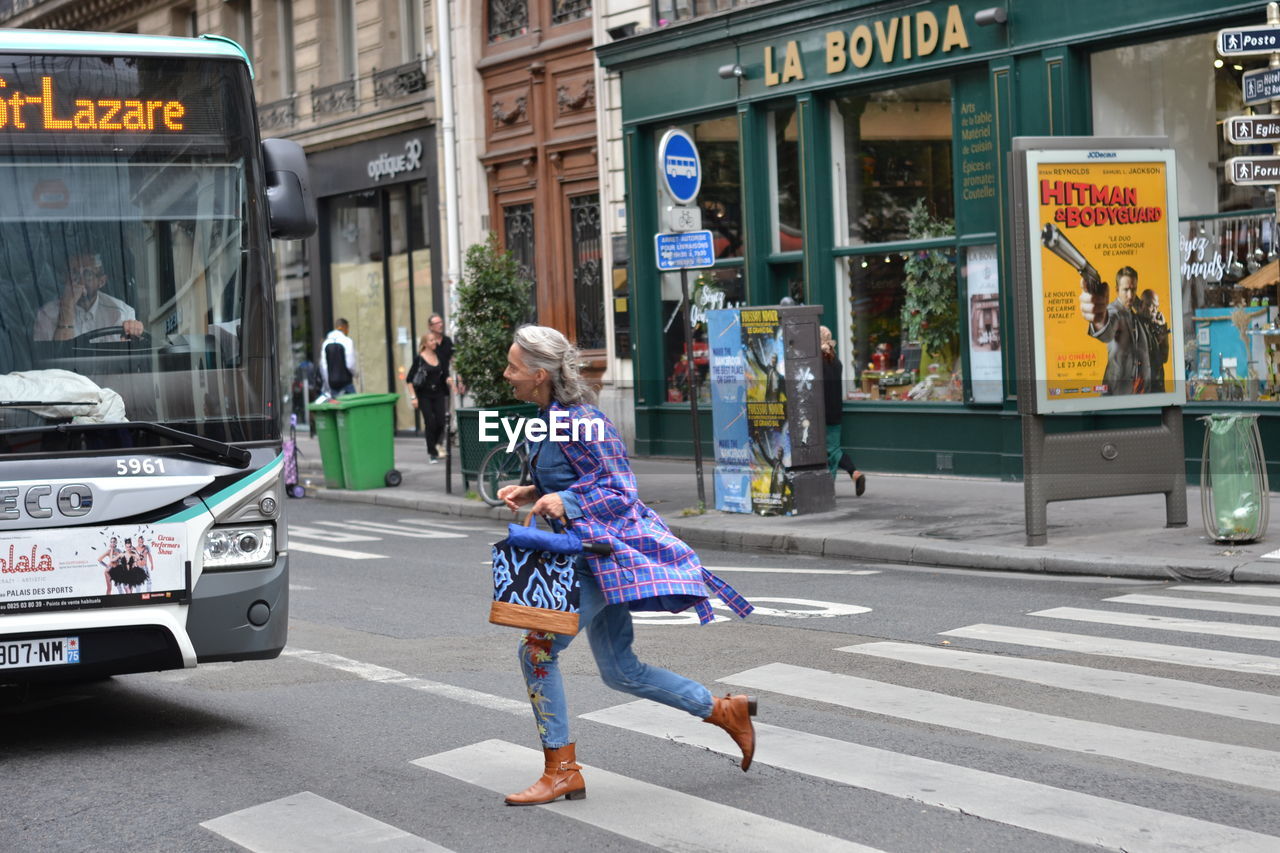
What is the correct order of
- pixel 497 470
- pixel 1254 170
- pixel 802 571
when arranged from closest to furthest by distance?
pixel 1254 170 < pixel 802 571 < pixel 497 470

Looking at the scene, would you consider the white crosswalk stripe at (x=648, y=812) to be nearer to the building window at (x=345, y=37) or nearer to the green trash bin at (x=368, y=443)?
the green trash bin at (x=368, y=443)

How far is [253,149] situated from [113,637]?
2.23 meters

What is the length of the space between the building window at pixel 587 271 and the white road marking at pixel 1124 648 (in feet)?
45.7

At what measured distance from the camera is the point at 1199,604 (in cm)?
951

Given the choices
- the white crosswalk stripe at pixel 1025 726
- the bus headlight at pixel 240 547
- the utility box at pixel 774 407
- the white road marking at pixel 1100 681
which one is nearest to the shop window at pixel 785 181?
the utility box at pixel 774 407

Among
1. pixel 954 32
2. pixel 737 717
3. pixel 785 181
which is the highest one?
pixel 954 32

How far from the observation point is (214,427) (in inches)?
268

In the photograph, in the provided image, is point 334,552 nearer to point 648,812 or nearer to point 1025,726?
point 1025,726

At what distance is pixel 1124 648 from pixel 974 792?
2.88m

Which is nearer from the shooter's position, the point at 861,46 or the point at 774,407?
the point at 774,407

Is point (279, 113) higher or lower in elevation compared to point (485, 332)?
higher

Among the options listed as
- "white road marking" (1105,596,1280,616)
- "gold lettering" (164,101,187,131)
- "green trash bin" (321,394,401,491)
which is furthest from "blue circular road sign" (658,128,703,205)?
"gold lettering" (164,101,187,131)

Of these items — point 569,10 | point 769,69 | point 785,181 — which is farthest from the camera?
point 569,10

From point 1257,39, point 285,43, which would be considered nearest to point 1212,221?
point 1257,39
